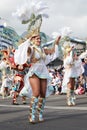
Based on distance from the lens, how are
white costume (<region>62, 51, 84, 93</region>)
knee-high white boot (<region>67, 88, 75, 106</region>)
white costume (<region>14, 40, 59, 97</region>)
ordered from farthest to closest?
1. white costume (<region>62, 51, 84, 93</region>)
2. knee-high white boot (<region>67, 88, 75, 106</region>)
3. white costume (<region>14, 40, 59, 97</region>)

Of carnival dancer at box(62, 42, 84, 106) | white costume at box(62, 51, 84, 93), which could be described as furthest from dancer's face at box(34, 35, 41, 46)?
white costume at box(62, 51, 84, 93)

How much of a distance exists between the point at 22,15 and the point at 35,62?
1.17 m

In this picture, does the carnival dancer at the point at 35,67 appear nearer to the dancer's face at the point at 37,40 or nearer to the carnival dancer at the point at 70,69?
the dancer's face at the point at 37,40

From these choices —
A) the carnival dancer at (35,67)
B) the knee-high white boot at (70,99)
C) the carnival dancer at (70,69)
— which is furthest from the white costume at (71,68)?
the carnival dancer at (35,67)

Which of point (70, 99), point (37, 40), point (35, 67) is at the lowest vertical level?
point (70, 99)

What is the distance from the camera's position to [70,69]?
13070 millimetres

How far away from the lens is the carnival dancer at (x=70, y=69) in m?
12.8

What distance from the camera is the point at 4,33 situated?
Result: 39312 mm

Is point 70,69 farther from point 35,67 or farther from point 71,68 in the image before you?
point 35,67

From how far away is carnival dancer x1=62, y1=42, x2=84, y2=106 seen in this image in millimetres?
12828

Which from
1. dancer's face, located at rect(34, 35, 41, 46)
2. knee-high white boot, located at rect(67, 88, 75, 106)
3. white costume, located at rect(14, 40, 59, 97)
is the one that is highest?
dancer's face, located at rect(34, 35, 41, 46)

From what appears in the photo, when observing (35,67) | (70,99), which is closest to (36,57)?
(35,67)

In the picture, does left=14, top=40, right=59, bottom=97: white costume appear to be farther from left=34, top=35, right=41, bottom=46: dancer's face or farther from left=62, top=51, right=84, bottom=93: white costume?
left=62, top=51, right=84, bottom=93: white costume

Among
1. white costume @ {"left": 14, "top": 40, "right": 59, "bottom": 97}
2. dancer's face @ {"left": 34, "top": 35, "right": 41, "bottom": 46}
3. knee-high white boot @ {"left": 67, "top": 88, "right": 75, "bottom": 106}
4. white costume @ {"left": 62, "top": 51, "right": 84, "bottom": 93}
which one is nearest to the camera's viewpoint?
white costume @ {"left": 14, "top": 40, "right": 59, "bottom": 97}
